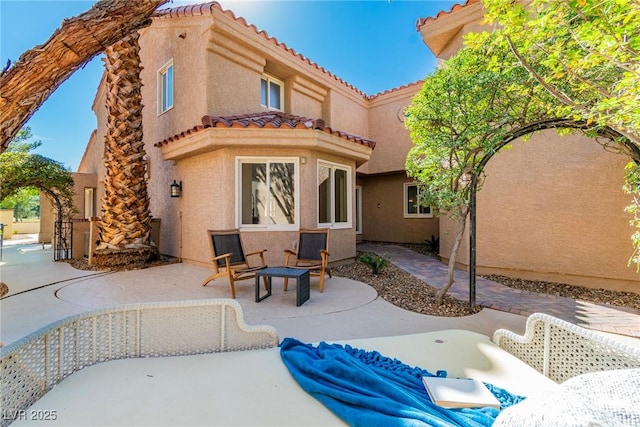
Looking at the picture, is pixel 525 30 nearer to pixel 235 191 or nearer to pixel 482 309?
pixel 482 309

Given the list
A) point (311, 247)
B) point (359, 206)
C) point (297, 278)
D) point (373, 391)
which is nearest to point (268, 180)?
point (311, 247)

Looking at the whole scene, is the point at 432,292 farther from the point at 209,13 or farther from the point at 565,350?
the point at 209,13

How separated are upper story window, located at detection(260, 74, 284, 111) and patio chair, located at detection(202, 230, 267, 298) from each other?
6710 millimetres

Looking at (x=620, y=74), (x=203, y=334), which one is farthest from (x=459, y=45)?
(x=203, y=334)

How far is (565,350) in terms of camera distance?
2.71 meters

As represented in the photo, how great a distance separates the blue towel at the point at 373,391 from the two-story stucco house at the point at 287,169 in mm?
5514

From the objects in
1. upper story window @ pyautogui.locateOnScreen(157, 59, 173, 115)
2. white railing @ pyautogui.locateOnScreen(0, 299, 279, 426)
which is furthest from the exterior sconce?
white railing @ pyautogui.locateOnScreen(0, 299, 279, 426)

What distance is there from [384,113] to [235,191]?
10.8 meters

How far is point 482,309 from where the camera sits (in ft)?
19.2

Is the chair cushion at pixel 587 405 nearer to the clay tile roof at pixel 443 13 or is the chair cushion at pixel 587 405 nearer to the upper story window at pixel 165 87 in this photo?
the clay tile roof at pixel 443 13

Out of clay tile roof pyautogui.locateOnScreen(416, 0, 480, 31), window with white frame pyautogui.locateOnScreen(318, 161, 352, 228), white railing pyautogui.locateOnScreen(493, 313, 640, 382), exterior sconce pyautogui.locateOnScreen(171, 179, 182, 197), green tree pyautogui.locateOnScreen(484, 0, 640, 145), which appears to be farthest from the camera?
exterior sconce pyautogui.locateOnScreen(171, 179, 182, 197)

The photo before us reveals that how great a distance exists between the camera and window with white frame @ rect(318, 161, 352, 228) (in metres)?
9.68

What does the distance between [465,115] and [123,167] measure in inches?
412

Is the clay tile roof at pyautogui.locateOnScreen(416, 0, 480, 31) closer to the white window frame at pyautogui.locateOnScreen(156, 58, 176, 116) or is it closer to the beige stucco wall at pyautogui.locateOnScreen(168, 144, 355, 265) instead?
the beige stucco wall at pyautogui.locateOnScreen(168, 144, 355, 265)
